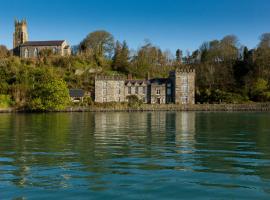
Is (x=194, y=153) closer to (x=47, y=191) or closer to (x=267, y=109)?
(x=47, y=191)

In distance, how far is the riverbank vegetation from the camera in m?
90.2

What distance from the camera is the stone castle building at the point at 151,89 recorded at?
330ft

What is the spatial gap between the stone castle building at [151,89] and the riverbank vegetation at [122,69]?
187 inches

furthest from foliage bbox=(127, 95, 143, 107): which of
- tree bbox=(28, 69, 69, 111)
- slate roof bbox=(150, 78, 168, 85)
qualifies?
tree bbox=(28, 69, 69, 111)

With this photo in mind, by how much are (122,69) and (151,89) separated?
25.7 metres

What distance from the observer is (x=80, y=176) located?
14.9 metres

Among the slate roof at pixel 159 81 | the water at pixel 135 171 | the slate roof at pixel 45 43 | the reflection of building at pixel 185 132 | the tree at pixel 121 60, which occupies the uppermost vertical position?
the slate roof at pixel 45 43

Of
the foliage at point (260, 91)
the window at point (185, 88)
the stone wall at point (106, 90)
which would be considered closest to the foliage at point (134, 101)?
the stone wall at point (106, 90)

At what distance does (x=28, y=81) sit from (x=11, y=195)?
89.7 meters

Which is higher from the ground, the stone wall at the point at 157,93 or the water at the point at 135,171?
the stone wall at the point at 157,93


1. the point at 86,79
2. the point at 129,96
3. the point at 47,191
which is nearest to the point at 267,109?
the point at 129,96

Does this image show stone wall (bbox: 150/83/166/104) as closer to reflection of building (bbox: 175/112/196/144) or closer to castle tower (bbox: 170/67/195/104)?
castle tower (bbox: 170/67/195/104)

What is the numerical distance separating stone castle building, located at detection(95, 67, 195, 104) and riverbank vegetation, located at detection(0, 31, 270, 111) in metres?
4.75

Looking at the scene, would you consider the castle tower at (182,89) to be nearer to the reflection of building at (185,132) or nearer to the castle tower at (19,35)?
the reflection of building at (185,132)
